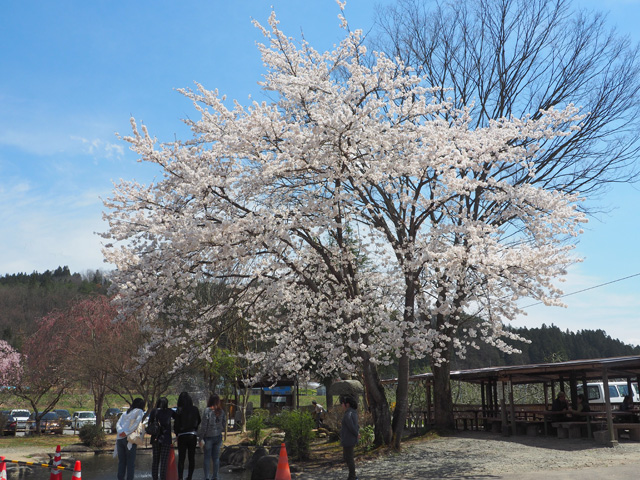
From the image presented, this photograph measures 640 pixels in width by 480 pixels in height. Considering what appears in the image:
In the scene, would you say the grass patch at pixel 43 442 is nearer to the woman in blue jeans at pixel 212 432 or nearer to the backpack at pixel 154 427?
the woman in blue jeans at pixel 212 432

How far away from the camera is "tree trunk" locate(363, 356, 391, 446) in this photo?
14.3 meters

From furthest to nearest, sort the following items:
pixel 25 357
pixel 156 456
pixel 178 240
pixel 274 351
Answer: pixel 25 357, pixel 274 351, pixel 178 240, pixel 156 456

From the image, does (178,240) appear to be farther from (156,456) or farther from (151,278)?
(156,456)

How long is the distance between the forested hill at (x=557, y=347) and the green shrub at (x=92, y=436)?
3939cm

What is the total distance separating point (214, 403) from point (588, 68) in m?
16.8

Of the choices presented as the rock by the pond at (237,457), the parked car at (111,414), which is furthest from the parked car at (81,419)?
the rock by the pond at (237,457)

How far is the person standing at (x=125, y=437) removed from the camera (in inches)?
359

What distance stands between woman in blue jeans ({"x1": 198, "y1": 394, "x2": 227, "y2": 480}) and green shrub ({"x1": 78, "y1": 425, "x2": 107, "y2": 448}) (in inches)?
610

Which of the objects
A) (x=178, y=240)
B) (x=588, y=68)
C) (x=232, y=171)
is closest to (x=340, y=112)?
(x=232, y=171)

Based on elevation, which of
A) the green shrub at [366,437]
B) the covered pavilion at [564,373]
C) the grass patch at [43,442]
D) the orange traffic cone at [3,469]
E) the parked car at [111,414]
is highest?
the covered pavilion at [564,373]

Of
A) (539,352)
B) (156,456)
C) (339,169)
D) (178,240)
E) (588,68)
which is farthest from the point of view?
(539,352)

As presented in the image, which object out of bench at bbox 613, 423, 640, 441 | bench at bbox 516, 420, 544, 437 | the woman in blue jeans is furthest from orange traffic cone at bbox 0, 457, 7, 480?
bench at bbox 516, 420, 544, 437

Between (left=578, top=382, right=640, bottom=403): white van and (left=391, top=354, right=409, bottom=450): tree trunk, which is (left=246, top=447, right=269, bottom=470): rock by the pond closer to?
(left=391, top=354, right=409, bottom=450): tree trunk

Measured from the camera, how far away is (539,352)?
57625 millimetres
